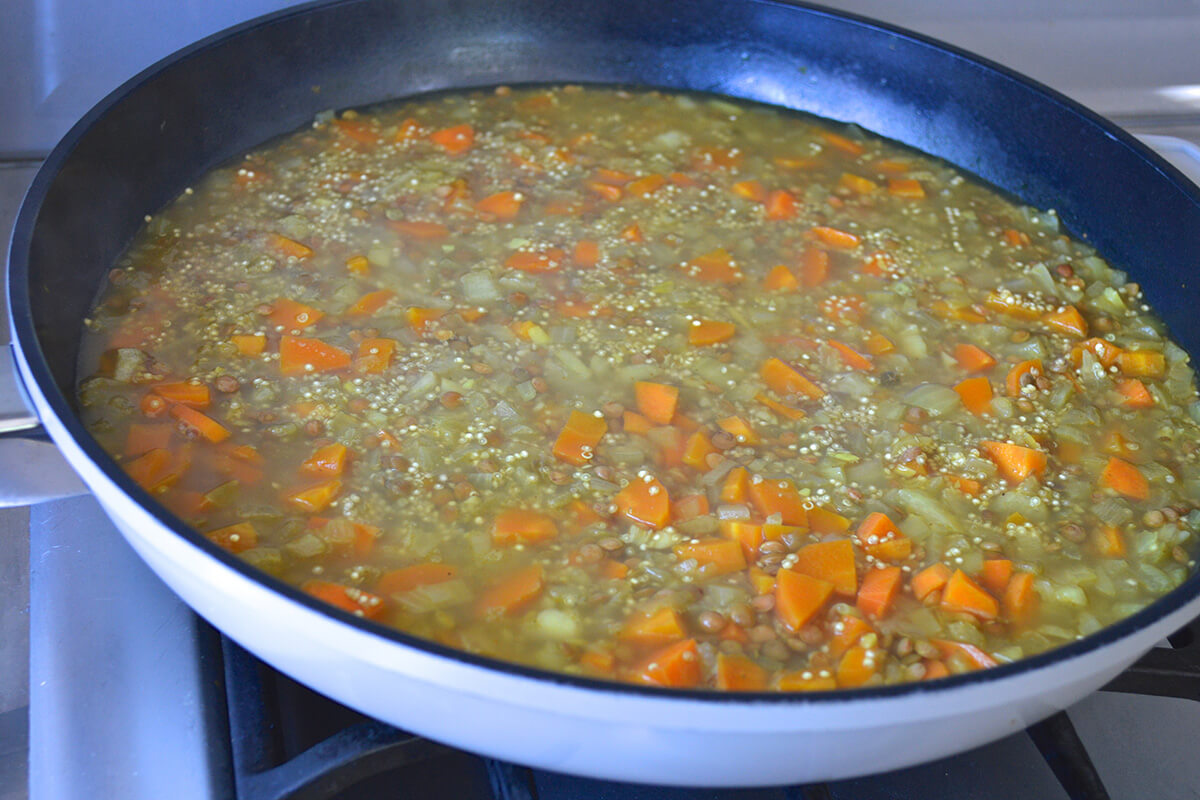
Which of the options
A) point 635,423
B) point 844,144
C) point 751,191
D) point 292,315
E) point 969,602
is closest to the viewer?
point 969,602

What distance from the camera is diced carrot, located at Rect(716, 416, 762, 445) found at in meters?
1.78

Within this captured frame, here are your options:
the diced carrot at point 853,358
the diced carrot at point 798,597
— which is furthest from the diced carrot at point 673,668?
the diced carrot at point 853,358

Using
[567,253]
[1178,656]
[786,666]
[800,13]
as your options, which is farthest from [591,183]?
[1178,656]

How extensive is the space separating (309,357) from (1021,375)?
1233 mm

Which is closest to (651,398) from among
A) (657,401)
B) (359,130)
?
(657,401)

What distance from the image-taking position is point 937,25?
8.77 feet

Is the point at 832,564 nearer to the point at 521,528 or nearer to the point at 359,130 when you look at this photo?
the point at 521,528

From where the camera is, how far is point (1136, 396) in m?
1.94

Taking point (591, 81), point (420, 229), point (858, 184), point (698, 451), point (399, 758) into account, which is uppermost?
point (591, 81)

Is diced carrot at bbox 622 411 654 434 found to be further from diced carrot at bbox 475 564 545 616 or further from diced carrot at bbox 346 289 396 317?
diced carrot at bbox 346 289 396 317

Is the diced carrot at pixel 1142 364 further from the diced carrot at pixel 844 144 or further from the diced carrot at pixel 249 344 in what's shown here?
the diced carrot at pixel 249 344

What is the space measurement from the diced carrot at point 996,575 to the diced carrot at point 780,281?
0.71 m

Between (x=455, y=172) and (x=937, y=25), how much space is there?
126 centimetres

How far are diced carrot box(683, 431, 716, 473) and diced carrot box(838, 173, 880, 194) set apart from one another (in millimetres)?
897
